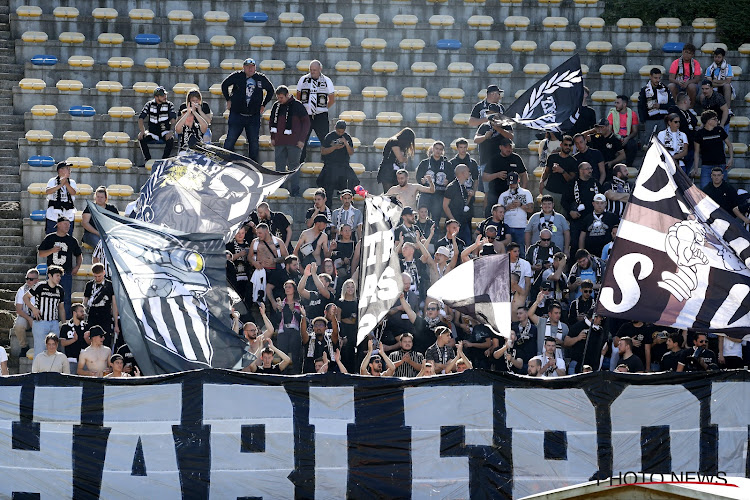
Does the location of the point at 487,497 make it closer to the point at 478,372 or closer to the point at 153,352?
the point at 478,372

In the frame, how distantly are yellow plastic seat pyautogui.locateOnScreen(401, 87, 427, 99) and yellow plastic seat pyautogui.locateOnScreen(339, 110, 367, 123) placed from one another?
889mm

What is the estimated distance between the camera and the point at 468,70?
2270 centimetres

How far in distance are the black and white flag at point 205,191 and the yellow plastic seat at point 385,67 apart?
258 inches

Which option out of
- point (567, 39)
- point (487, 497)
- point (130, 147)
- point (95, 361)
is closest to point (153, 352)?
point (95, 361)

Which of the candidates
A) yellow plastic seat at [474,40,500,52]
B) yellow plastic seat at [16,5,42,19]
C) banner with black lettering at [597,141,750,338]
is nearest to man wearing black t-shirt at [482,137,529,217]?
yellow plastic seat at [474,40,500,52]

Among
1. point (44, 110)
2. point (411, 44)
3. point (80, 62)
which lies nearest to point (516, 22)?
point (411, 44)

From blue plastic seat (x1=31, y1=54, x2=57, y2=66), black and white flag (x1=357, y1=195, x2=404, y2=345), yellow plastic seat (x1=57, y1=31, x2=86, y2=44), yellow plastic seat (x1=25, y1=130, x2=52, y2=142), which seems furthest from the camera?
yellow plastic seat (x1=57, y1=31, x2=86, y2=44)

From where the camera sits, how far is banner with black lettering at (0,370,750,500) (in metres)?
12.8

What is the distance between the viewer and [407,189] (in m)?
18.5

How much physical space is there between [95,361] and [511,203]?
242 inches

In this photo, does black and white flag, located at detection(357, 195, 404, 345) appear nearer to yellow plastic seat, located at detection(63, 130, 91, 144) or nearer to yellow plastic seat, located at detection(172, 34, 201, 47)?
yellow plastic seat, located at detection(63, 130, 91, 144)

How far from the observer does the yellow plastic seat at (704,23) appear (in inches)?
936

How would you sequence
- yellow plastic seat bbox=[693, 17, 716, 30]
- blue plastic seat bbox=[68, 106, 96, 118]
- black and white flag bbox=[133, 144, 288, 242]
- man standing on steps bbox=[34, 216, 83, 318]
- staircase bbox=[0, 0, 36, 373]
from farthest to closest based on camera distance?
1. yellow plastic seat bbox=[693, 17, 716, 30]
2. blue plastic seat bbox=[68, 106, 96, 118]
3. staircase bbox=[0, 0, 36, 373]
4. man standing on steps bbox=[34, 216, 83, 318]
5. black and white flag bbox=[133, 144, 288, 242]

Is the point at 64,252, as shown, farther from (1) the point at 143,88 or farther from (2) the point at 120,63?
(2) the point at 120,63
